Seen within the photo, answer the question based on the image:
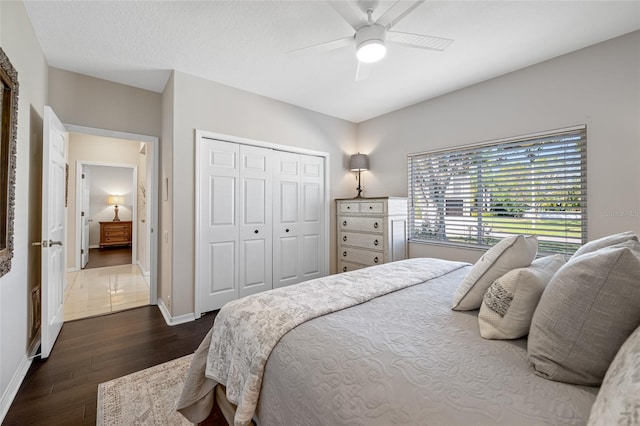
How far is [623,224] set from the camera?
222cm

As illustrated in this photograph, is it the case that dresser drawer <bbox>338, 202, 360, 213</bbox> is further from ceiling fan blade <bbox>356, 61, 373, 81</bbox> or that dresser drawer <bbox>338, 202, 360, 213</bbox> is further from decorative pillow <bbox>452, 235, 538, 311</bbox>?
decorative pillow <bbox>452, 235, 538, 311</bbox>

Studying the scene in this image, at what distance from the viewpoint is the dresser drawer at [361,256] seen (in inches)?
136

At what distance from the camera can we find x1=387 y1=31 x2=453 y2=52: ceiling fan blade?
1.86 metres

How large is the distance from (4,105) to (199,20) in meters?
1.33

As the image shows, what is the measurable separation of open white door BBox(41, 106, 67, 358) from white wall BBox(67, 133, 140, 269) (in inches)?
112

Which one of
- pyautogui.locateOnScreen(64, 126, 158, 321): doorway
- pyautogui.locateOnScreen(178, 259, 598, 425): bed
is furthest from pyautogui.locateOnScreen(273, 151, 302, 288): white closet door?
pyautogui.locateOnScreen(178, 259, 598, 425): bed

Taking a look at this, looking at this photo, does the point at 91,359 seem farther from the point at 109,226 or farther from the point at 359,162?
the point at 109,226

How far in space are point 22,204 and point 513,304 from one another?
118 inches

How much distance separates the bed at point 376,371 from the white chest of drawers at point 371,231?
74.6 inches

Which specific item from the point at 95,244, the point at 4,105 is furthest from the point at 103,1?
the point at 95,244

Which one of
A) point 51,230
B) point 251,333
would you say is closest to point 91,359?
point 51,230

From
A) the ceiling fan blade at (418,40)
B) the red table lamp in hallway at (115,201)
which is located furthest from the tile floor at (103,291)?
the ceiling fan blade at (418,40)

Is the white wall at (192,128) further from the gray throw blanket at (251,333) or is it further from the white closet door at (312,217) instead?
the gray throw blanket at (251,333)

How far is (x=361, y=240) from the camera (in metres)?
3.68
